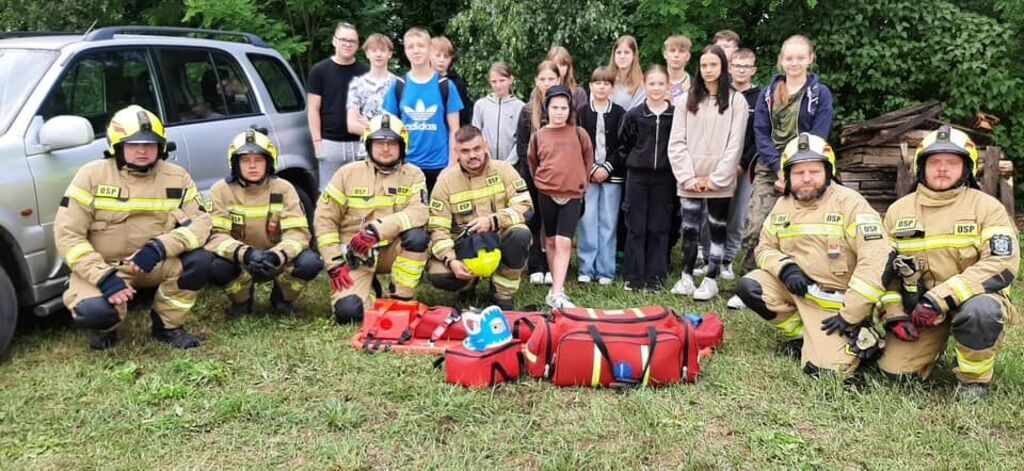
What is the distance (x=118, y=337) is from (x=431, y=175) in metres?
2.64

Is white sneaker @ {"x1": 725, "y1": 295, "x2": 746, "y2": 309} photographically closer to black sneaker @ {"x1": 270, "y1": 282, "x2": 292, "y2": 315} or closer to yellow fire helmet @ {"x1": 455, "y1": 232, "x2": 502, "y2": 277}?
yellow fire helmet @ {"x1": 455, "y1": 232, "x2": 502, "y2": 277}

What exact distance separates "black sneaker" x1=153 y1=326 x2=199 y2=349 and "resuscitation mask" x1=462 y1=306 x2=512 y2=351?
6.07ft

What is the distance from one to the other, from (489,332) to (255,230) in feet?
6.89

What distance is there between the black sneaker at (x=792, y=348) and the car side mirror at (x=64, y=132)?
14.2 feet

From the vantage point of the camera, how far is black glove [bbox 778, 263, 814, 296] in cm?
457

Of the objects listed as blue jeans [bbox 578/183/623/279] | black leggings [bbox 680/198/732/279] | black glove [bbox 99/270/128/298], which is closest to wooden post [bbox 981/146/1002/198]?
black leggings [bbox 680/198/732/279]

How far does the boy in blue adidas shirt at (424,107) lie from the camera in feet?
20.8

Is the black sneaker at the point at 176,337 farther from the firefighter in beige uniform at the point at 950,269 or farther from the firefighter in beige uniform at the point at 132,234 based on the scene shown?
the firefighter in beige uniform at the point at 950,269

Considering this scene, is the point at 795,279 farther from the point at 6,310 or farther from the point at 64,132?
the point at 6,310

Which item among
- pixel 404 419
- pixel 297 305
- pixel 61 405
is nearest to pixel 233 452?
pixel 404 419

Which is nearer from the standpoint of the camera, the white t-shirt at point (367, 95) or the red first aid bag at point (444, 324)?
the red first aid bag at point (444, 324)

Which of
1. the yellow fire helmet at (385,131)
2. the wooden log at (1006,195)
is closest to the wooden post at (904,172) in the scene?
the wooden log at (1006,195)

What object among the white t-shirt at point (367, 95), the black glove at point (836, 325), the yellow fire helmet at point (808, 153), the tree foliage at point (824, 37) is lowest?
the black glove at point (836, 325)

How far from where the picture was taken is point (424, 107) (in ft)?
20.9
